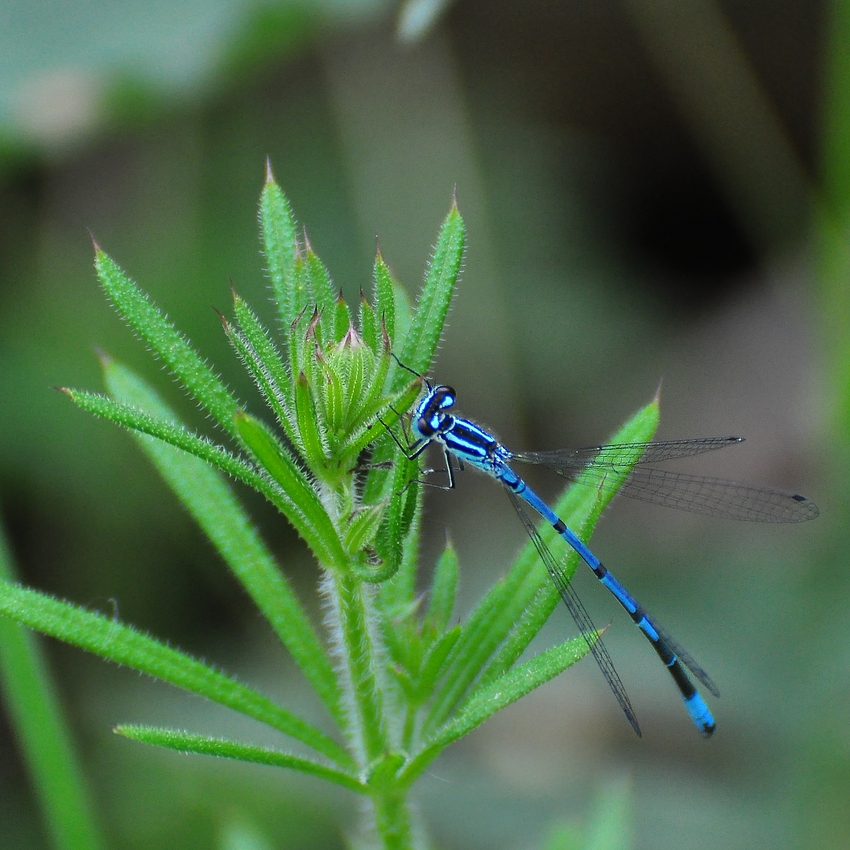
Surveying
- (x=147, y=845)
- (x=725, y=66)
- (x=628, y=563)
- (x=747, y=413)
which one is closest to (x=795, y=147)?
(x=725, y=66)

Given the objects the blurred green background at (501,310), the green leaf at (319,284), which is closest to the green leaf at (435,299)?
the green leaf at (319,284)

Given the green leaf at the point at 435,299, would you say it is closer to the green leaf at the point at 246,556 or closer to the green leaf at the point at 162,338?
the green leaf at the point at 162,338

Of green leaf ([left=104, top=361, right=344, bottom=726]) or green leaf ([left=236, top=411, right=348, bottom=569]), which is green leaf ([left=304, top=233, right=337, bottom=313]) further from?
green leaf ([left=104, top=361, right=344, bottom=726])

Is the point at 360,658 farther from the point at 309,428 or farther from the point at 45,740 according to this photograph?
the point at 45,740

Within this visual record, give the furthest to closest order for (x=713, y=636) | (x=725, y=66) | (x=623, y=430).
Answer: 1. (x=725, y=66)
2. (x=713, y=636)
3. (x=623, y=430)

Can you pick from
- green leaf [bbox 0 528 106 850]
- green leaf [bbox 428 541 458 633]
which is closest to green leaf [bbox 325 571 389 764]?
green leaf [bbox 428 541 458 633]

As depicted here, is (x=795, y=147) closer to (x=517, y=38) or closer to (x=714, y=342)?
(x=714, y=342)
